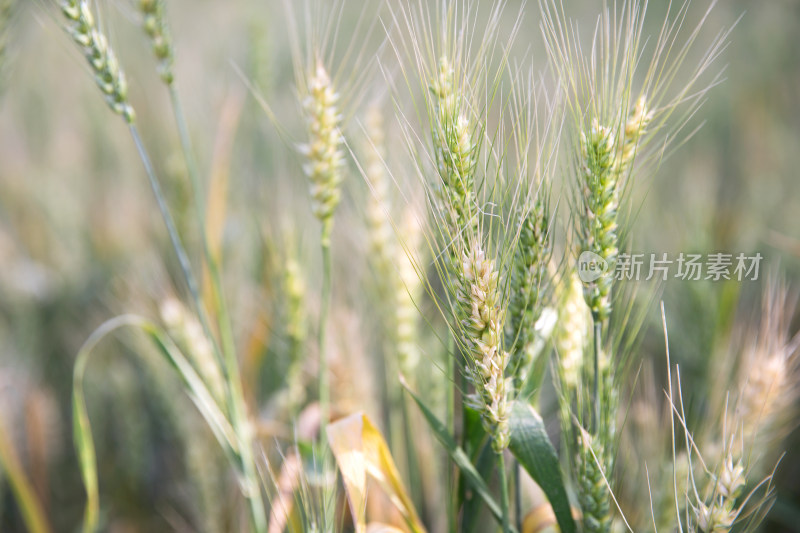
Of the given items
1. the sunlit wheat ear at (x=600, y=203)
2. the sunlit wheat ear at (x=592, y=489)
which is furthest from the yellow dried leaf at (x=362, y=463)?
the sunlit wheat ear at (x=600, y=203)

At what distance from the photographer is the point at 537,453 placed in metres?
0.63

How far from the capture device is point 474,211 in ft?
1.90

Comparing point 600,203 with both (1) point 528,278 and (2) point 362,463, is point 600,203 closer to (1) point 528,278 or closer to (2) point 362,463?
(1) point 528,278

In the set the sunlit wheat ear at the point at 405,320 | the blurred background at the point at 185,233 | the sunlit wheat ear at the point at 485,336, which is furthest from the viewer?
the blurred background at the point at 185,233

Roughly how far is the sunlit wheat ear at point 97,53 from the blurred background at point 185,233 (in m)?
0.07

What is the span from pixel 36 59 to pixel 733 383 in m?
3.65

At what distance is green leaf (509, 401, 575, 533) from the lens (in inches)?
24.7

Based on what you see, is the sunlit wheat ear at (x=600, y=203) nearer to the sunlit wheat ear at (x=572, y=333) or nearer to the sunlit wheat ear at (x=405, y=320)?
the sunlit wheat ear at (x=572, y=333)

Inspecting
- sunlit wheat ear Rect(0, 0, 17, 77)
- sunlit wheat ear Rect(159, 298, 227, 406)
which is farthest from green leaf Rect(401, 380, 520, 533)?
sunlit wheat ear Rect(0, 0, 17, 77)

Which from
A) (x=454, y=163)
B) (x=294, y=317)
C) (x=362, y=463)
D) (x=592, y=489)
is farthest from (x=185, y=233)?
(x=592, y=489)

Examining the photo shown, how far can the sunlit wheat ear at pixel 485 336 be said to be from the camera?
54 cm

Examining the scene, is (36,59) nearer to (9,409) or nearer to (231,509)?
(9,409)

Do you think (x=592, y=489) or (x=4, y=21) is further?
(x=4, y=21)

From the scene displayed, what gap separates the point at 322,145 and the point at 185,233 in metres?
0.62
